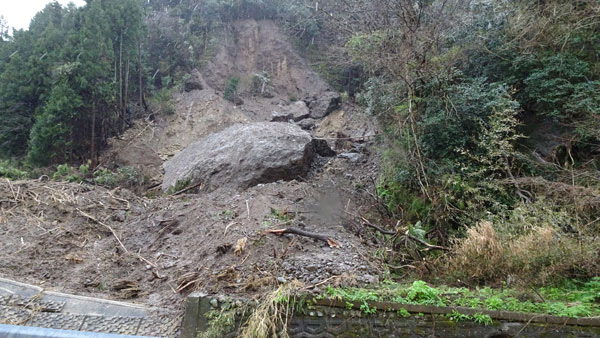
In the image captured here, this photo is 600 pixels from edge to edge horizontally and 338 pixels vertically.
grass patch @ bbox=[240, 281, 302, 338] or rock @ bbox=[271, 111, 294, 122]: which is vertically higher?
rock @ bbox=[271, 111, 294, 122]

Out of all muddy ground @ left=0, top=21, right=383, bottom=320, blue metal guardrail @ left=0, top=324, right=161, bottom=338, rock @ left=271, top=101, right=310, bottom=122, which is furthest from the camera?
rock @ left=271, top=101, right=310, bottom=122

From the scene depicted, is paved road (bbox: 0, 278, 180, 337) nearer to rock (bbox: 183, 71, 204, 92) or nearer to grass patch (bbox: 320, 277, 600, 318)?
grass patch (bbox: 320, 277, 600, 318)

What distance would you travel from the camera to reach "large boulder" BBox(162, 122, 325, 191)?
8.48m

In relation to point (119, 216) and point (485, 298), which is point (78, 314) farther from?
point (485, 298)

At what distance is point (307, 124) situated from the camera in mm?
14922

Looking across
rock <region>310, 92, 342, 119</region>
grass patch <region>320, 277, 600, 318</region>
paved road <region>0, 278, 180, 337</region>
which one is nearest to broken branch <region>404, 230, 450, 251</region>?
grass patch <region>320, 277, 600, 318</region>

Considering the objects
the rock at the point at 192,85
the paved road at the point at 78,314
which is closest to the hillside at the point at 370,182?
the paved road at the point at 78,314

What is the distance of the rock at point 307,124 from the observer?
14.8 meters

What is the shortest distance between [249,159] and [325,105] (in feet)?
25.3

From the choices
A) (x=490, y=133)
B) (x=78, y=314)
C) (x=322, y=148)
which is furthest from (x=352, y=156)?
(x=78, y=314)

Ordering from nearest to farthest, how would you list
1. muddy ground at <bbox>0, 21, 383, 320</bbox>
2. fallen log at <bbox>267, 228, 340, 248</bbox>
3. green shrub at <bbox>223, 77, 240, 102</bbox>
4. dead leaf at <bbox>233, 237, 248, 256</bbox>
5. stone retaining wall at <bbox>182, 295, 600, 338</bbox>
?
stone retaining wall at <bbox>182, 295, 600, 338</bbox> < muddy ground at <bbox>0, 21, 383, 320</bbox> < dead leaf at <bbox>233, 237, 248, 256</bbox> < fallen log at <bbox>267, 228, 340, 248</bbox> < green shrub at <bbox>223, 77, 240, 102</bbox>

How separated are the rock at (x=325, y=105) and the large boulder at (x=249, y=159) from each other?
5606mm

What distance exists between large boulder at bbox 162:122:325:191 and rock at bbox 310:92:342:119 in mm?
5606

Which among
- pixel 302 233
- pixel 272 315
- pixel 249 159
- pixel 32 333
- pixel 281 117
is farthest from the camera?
pixel 281 117
